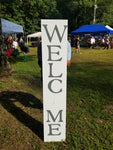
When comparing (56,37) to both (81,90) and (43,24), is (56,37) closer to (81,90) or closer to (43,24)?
(43,24)

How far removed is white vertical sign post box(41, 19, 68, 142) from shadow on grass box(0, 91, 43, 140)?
43 cm

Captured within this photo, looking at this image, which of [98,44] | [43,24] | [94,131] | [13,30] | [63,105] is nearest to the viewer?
[43,24]

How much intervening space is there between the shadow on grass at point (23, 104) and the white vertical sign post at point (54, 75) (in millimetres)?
429

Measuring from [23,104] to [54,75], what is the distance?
6.41ft

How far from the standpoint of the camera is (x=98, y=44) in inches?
794

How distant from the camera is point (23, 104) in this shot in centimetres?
361

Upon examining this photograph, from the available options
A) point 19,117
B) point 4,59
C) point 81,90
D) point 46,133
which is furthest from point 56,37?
point 4,59

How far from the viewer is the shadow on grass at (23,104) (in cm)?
278

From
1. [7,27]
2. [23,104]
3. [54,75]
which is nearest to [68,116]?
[23,104]

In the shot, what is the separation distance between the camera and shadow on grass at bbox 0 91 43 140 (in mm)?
2782

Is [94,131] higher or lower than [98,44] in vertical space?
lower

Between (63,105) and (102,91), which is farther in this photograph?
(102,91)

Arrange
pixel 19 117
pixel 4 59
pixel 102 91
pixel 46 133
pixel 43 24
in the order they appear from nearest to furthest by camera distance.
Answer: pixel 43 24 < pixel 46 133 < pixel 19 117 < pixel 102 91 < pixel 4 59

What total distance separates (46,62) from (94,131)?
1.72 m
